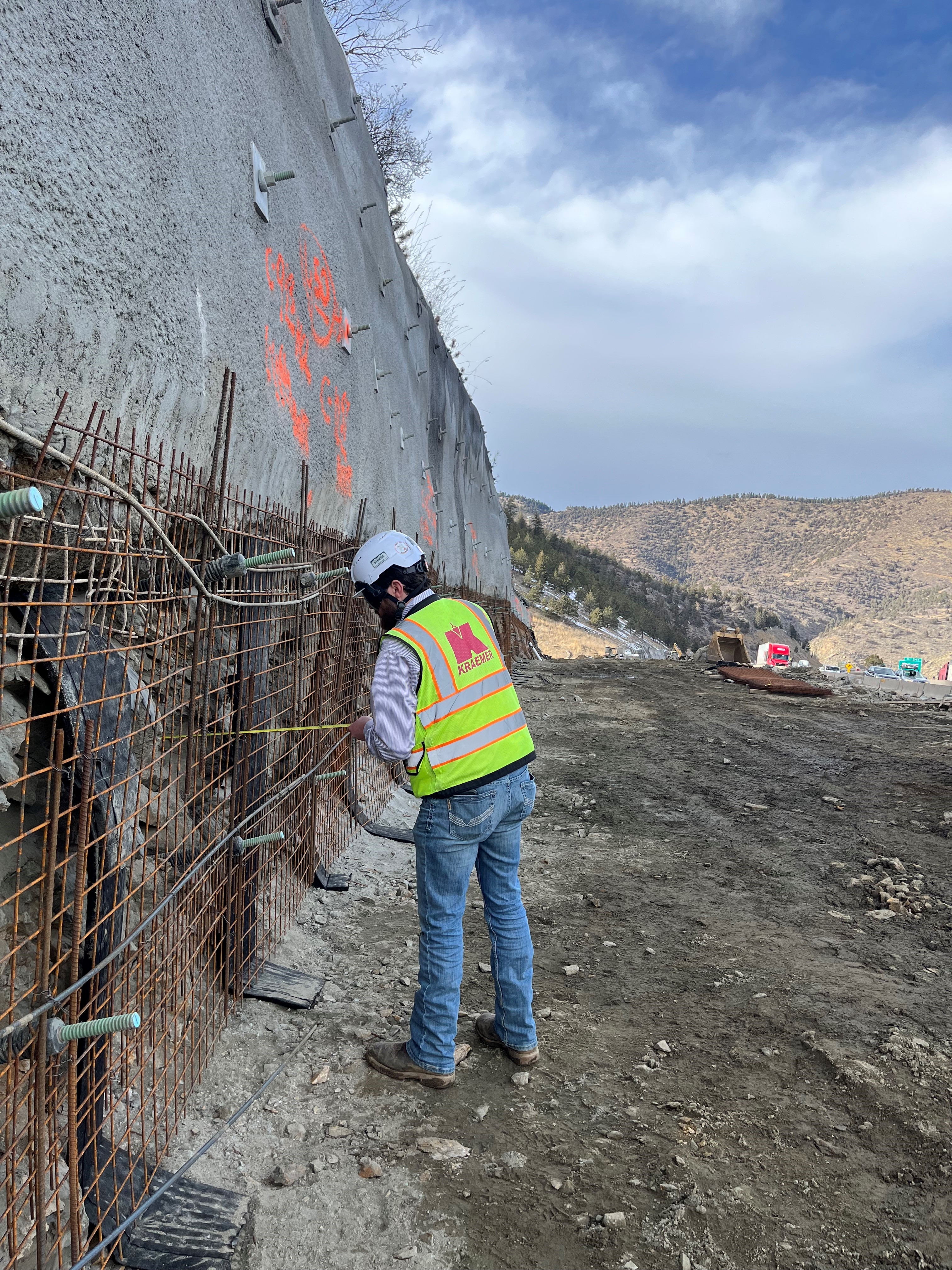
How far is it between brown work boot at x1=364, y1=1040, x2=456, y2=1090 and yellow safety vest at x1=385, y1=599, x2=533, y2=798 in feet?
3.44

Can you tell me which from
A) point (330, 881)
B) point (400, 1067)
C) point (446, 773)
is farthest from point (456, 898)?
point (330, 881)

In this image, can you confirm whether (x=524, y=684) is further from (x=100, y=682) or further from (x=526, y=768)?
(x=100, y=682)

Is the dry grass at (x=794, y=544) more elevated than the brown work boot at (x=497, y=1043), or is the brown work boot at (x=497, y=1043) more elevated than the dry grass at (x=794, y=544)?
the dry grass at (x=794, y=544)

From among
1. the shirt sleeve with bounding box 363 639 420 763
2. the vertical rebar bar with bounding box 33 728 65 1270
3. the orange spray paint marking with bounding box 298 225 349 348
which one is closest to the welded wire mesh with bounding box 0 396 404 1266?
the vertical rebar bar with bounding box 33 728 65 1270

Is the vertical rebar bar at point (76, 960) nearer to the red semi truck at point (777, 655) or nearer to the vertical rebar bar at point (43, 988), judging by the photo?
the vertical rebar bar at point (43, 988)

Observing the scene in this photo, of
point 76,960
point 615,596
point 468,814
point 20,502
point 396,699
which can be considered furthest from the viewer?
point 615,596

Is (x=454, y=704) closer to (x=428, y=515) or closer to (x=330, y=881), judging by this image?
(x=330, y=881)

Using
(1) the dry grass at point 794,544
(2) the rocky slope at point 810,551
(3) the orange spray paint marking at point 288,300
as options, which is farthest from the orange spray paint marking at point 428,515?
(1) the dry grass at point 794,544

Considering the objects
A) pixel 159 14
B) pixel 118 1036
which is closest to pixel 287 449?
pixel 159 14

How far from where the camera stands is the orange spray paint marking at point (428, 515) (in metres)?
11.8

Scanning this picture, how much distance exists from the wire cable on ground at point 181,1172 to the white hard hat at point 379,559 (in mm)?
1860

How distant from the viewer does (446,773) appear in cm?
300

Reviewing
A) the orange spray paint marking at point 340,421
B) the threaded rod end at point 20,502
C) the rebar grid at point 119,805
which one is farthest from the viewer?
the orange spray paint marking at point 340,421

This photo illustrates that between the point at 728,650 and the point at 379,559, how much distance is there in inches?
861
